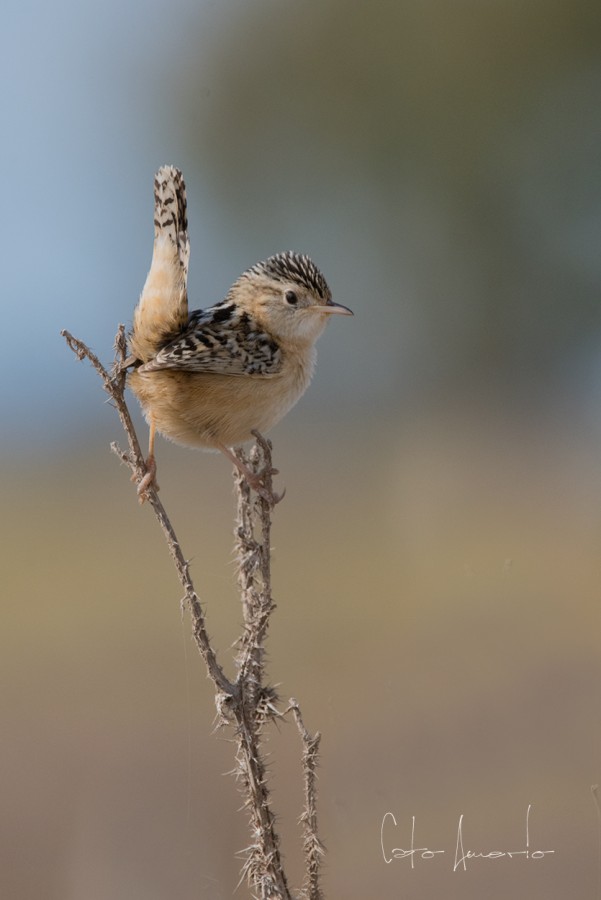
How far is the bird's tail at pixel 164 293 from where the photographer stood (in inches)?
118

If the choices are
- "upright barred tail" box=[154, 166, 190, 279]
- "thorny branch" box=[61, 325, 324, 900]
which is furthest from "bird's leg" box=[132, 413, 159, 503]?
"upright barred tail" box=[154, 166, 190, 279]

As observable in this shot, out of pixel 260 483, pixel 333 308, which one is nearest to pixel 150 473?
pixel 260 483

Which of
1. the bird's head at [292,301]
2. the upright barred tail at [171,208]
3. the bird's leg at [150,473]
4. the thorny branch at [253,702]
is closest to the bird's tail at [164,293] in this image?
the upright barred tail at [171,208]

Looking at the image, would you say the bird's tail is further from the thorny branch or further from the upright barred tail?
the thorny branch

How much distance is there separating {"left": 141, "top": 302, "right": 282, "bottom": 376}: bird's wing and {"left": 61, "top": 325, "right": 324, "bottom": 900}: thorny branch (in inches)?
28.5

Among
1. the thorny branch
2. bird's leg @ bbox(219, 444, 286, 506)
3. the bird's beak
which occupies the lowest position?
the thorny branch

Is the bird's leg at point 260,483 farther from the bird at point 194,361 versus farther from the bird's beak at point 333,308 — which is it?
the bird's beak at point 333,308

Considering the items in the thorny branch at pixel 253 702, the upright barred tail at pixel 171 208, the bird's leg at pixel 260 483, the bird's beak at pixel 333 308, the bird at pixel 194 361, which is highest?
the upright barred tail at pixel 171 208

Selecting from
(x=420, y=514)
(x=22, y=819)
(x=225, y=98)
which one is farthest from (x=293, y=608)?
(x=225, y=98)

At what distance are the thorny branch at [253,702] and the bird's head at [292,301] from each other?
1377mm

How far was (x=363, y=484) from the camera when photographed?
9.41 metres

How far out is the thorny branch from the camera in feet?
6.21

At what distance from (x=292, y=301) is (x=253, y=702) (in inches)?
75.5

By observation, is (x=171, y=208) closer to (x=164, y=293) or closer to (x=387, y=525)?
(x=164, y=293)
